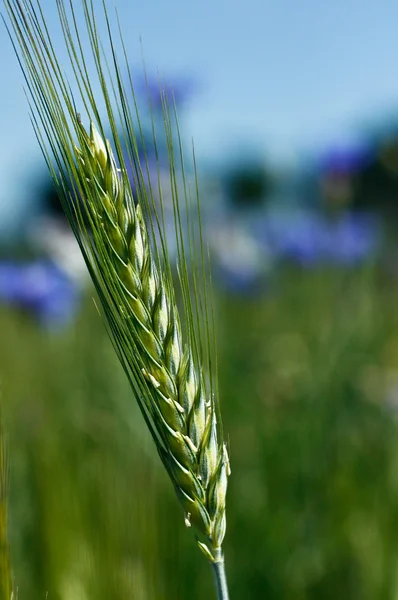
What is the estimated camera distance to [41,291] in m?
1.59

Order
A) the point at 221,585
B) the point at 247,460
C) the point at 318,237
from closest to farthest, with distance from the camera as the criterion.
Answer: the point at 221,585 → the point at 247,460 → the point at 318,237

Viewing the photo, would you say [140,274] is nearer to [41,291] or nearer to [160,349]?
[160,349]

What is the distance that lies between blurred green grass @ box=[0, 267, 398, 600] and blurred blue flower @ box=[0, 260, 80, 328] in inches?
2.5

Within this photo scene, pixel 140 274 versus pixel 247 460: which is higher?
pixel 140 274

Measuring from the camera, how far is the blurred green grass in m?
0.77

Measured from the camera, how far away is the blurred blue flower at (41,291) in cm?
156

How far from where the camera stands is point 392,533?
1097 millimetres

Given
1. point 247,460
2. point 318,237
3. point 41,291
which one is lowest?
point 247,460

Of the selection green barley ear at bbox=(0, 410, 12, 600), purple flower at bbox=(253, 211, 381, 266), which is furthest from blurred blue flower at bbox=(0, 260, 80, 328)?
green barley ear at bbox=(0, 410, 12, 600)

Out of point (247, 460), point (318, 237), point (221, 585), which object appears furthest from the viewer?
point (318, 237)

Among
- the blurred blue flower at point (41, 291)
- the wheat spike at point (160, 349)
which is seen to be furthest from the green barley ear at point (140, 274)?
the blurred blue flower at point (41, 291)

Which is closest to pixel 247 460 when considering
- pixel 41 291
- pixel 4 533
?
pixel 41 291

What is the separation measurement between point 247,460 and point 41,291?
0.49 meters

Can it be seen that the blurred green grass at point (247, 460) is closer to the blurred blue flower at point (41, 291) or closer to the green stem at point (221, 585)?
the blurred blue flower at point (41, 291)
